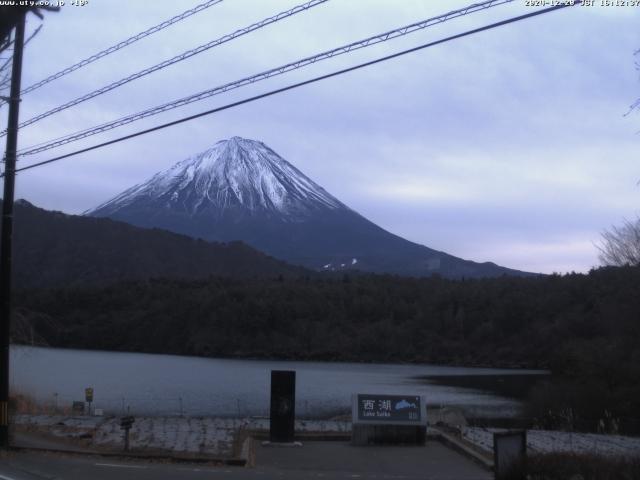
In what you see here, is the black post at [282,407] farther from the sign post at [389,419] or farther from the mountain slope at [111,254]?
the mountain slope at [111,254]

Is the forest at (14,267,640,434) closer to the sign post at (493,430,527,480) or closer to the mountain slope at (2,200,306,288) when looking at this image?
the mountain slope at (2,200,306,288)

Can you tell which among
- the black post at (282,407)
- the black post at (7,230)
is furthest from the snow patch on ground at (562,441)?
the black post at (7,230)

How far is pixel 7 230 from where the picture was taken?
1802cm

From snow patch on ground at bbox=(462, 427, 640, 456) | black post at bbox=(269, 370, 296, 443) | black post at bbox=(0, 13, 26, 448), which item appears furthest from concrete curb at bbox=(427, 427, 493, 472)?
black post at bbox=(0, 13, 26, 448)

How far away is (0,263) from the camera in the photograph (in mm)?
18219

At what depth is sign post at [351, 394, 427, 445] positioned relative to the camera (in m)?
19.8

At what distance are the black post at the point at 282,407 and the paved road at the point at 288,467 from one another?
505 mm

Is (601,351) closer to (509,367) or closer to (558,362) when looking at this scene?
(558,362)

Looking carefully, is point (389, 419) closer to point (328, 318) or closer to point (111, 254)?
point (328, 318)

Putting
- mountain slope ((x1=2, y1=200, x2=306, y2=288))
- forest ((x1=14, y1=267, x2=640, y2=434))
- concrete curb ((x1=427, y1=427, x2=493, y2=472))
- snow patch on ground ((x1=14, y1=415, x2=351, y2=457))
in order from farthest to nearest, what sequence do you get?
1. mountain slope ((x1=2, y1=200, x2=306, y2=288))
2. forest ((x1=14, y1=267, x2=640, y2=434))
3. snow patch on ground ((x1=14, y1=415, x2=351, y2=457))
4. concrete curb ((x1=427, y1=427, x2=493, y2=472))

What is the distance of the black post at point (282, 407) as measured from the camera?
63.2 ft

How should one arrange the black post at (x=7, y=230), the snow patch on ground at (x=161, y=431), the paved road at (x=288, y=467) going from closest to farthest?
the paved road at (x=288, y=467)
the black post at (x=7, y=230)
the snow patch on ground at (x=161, y=431)

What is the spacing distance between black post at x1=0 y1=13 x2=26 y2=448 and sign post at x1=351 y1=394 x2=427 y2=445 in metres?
7.58

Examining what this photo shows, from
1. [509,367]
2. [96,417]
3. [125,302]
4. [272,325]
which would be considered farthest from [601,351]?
[125,302]
